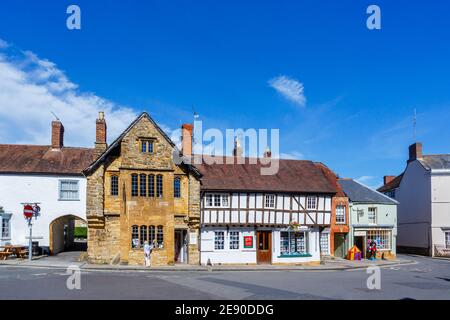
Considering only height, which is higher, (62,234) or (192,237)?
(192,237)

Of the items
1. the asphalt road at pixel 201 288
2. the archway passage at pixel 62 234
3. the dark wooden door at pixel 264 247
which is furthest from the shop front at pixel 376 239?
the archway passage at pixel 62 234

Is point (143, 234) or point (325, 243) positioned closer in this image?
point (143, 234)

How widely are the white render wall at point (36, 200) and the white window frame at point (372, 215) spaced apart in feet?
79.6

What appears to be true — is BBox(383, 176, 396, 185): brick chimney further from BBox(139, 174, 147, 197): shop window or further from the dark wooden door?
BBox(139, 174, 147, 197): shop window

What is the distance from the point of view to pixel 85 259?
30250 millimetres

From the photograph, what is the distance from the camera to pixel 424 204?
1779 inches

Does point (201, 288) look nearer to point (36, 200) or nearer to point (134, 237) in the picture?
point (134, 237)

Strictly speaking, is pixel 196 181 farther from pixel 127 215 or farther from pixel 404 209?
pixel 404 209

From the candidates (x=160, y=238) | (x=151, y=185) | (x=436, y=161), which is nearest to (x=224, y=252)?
(x=160, y=238)

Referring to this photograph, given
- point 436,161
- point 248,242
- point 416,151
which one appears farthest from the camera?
point 416,151

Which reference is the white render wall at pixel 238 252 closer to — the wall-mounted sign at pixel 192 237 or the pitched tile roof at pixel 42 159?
the wall-mounted sign at pixel 192 237

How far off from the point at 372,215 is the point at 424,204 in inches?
348
